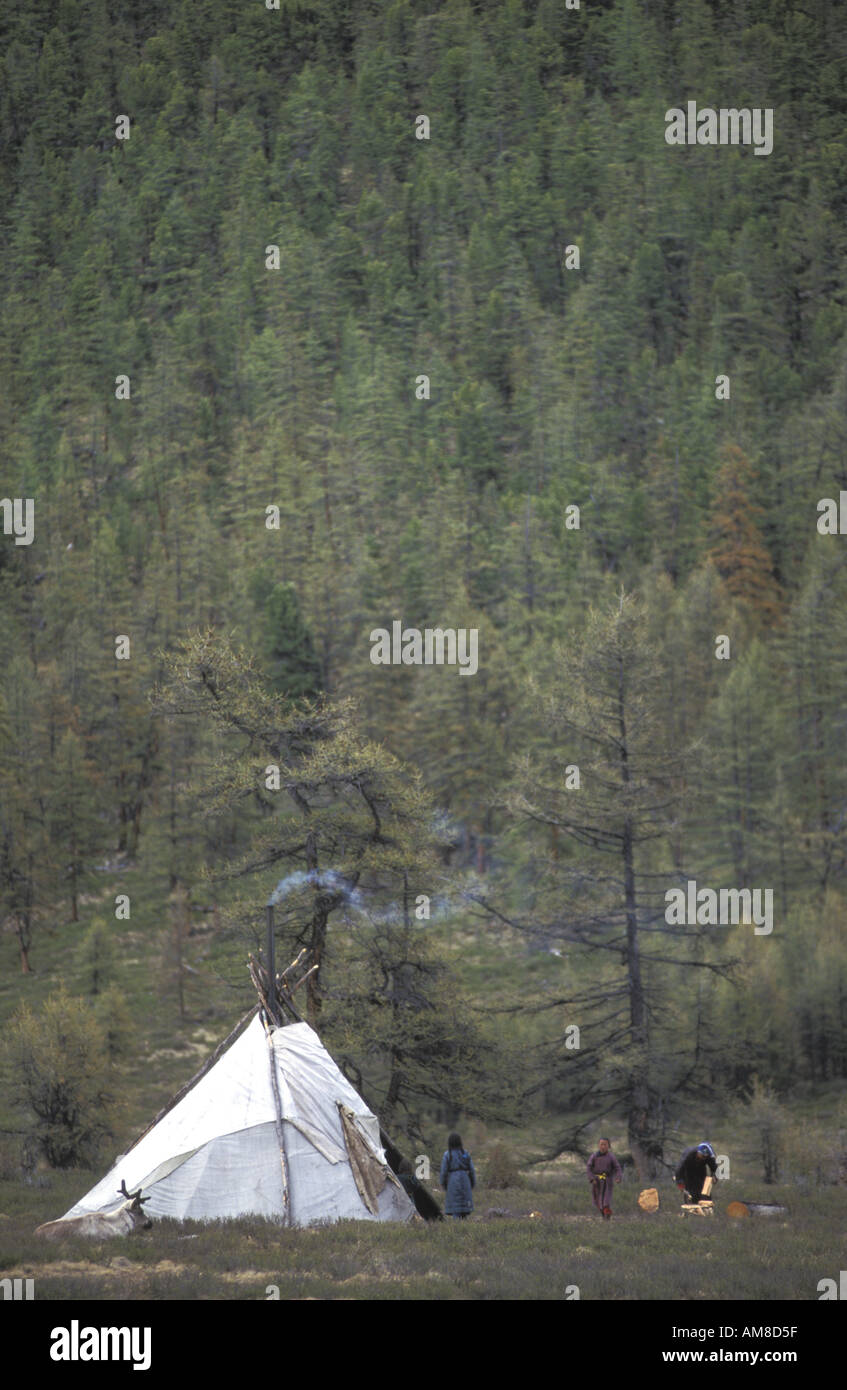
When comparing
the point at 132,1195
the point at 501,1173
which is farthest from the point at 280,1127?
the point at 501,1173

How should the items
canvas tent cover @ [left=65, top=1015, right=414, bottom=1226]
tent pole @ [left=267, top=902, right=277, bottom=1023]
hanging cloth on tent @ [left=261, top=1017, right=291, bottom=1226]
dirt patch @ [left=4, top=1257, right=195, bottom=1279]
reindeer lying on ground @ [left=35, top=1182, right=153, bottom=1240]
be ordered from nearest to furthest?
dirt patch @ [left=4, top=1257, right=195, bottom=1279], reindeer lying on ground @ [left=35, top=1182, right=153, bottom=1240], hanging cloth on tent @ [left=261, top=1017, right=291, bottom=1226], canvas tent cover @ [left=65, top=1015, right=414, bottom=1226], tent pole @ [left=267, top=902, right=277, bottom=1023]

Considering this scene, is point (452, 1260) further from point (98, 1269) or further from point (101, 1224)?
point (101, 1224)

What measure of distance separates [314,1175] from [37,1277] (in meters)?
5.67

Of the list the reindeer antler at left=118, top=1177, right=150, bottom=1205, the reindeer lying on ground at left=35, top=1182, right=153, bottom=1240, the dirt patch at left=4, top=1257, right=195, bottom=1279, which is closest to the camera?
the dirt patch at left=4, top=1257, right=195, bottom=1279

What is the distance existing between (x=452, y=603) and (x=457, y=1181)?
59.9 meters

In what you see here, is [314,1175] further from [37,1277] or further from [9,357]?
[9,357]

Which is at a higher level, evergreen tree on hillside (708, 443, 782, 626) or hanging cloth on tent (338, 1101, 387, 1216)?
evergreen tree on hillside (708, 443, 782, 626)

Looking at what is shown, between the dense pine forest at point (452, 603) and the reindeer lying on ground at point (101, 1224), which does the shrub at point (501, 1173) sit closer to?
the dense pine forest at point (452, 603)

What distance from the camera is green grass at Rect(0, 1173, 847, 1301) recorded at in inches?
578

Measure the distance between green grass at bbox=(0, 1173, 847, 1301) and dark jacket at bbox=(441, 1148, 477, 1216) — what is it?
575mm

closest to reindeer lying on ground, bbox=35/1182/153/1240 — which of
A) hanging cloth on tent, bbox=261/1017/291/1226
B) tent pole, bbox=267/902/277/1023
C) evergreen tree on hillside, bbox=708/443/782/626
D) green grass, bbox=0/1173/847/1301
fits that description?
green grass, bbox=0/1173/847/1301

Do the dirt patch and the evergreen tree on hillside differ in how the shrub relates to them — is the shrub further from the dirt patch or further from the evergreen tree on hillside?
the evergreen tree on hillside

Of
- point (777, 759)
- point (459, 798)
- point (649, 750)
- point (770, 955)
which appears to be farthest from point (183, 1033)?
point (649, 750)
